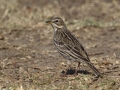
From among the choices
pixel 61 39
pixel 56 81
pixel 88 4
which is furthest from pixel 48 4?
pixel 56 81

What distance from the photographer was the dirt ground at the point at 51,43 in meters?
9.84

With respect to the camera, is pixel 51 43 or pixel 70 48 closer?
pixel 70 48

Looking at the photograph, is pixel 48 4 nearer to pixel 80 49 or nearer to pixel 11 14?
pixel 11 14

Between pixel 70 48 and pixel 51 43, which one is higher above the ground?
pixel 51 43

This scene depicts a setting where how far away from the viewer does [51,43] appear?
1446 centimetres

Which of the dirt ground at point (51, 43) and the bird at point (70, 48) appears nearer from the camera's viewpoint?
the dirt ground at point (51, 43)

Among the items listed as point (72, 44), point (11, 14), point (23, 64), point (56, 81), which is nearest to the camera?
point (56, 81)

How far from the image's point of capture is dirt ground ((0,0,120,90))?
984cm

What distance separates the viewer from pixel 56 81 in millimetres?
10062

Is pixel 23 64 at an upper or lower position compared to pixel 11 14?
lower

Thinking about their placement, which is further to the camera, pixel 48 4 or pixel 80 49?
pixel 48 4

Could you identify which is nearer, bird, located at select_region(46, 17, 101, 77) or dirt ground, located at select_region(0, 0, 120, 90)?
dirt ground, located at select_region(0, 0, 120, 90)

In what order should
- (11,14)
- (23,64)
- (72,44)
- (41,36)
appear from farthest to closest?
1. (11,14)
2. (41,36)
3. (23,64)
4. (72,44)

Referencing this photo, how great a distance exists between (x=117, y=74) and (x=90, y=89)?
1.60 meters
